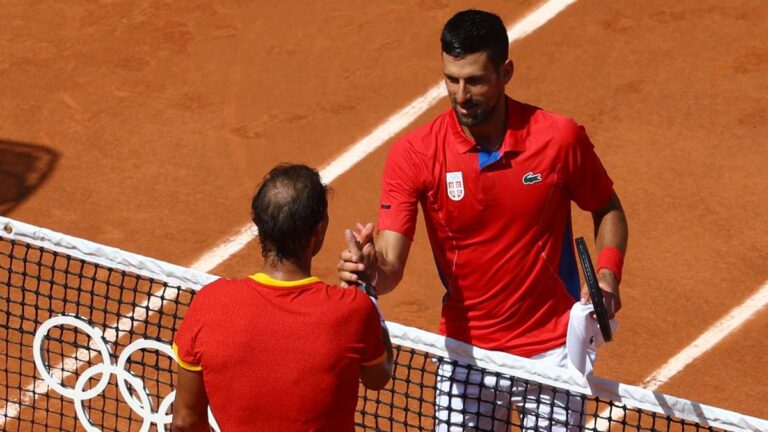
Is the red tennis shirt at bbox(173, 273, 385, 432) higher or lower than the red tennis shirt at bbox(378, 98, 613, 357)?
higher

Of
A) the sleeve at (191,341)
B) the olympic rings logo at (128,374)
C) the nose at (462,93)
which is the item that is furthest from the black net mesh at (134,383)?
the sleeve at (191,341)

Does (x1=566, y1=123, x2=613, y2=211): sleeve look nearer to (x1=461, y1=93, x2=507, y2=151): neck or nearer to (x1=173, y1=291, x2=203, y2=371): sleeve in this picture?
(x1=461, y1=93, x2=507, y2=151): neck

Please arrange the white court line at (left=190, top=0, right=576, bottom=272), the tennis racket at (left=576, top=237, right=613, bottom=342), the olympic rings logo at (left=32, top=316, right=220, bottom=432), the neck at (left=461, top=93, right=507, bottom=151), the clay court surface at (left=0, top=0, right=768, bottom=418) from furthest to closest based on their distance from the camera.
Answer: the white court line at (left=190, top=0, right=576, bottom=272), the clay court surface at (left=0, top=0, right=768, bottom=418), the olympic rings logo at (left=32, top=316, right=220, bottom=432), the neck at (left=461, top=93, right=507, bottom=151), the tennis racket at (left=576, top=237, right=613, bottom=342)

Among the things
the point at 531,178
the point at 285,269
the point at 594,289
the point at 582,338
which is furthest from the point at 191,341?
the point at 531,178

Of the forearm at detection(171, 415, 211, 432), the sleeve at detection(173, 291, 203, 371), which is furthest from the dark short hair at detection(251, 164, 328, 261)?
the forearm at detection(171, 415, 211, 432)

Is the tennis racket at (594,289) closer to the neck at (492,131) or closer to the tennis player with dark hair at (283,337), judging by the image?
the neck at (492,131)

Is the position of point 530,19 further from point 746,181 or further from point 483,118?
point 483,118

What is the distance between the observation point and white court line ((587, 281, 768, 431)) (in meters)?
9.52

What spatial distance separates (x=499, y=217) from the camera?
21.7 feet

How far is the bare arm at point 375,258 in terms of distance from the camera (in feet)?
18.8

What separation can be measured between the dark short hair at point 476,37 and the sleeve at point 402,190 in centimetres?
55

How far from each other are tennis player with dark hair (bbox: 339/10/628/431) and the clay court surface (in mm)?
2956

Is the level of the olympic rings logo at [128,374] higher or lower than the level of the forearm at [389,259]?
lower

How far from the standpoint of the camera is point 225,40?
1382 centimetres
